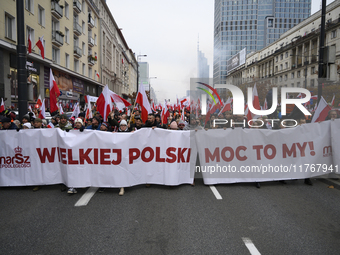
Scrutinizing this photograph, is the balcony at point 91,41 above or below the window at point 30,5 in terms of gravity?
above

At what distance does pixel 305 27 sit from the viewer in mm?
56781

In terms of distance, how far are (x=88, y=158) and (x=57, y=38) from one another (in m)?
25.6

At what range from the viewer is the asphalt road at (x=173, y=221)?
341 cm

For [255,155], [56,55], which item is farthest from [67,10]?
[255,155]

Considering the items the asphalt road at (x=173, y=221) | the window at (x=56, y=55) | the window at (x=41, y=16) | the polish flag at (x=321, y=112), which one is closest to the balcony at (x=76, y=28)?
the window at (x=56, y=55)

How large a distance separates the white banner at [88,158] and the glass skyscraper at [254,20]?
120m

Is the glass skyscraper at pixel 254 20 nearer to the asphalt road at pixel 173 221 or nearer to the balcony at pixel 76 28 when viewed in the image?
the balcony at pixel 76 28

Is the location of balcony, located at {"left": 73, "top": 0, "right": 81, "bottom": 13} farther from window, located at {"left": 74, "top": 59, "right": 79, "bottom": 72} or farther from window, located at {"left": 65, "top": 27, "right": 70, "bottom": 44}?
window, located at {"left": 74, "top": 59, "right": 79, "bottom": 72}

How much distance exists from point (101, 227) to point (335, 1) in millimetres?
56501

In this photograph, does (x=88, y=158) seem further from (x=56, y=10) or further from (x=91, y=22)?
(x=91, y=22)

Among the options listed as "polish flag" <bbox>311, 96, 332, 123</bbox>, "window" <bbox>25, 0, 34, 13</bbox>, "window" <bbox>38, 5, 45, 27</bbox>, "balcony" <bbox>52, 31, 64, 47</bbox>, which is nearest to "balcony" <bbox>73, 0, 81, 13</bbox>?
"balcony" <bbox>52, 31, 64, 47</bbox>

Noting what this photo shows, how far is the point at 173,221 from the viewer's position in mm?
4203

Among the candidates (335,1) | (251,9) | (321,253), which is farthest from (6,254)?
(251,9)

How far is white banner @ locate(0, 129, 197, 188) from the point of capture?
5.91 meters
